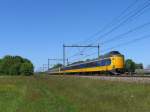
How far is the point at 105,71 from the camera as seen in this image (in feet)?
210

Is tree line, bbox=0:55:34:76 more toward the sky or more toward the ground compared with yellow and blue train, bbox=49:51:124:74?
more toward the sky

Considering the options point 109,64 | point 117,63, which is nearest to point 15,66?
point 109,64

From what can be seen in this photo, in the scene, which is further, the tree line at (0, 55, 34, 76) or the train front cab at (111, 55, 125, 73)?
the tree line at (0, 55, 34, 76)

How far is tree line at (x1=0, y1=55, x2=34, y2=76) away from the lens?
147m

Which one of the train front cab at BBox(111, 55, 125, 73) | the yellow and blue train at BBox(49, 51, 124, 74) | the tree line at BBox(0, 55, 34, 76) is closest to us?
the train front cab at BBox(111, 55, 125, 73)

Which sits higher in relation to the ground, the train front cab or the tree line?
the tree line

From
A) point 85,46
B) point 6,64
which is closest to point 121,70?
point 85,46

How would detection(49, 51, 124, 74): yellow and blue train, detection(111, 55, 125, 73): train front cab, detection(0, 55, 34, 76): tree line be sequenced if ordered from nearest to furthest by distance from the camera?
detection(111, 55, 125, 73): train front cab → detection(49, 51, 124, 74): yellow and blue train → detection(0, 55, 34, 76): tree line

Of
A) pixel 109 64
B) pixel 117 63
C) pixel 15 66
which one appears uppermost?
pixel 15 66

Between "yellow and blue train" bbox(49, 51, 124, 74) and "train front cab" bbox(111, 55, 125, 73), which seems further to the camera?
"yellow and blue train" bbox(49, 51, 124, 74)

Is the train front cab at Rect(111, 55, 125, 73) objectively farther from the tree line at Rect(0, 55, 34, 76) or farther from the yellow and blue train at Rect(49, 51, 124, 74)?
the tree line at Rect(0, 55, 34, 76)

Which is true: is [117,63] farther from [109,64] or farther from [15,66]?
[15,66]

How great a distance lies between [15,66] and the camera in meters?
158

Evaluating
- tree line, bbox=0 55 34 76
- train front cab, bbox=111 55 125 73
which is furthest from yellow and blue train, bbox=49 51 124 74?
tree line, bbox=0 55 34 76
